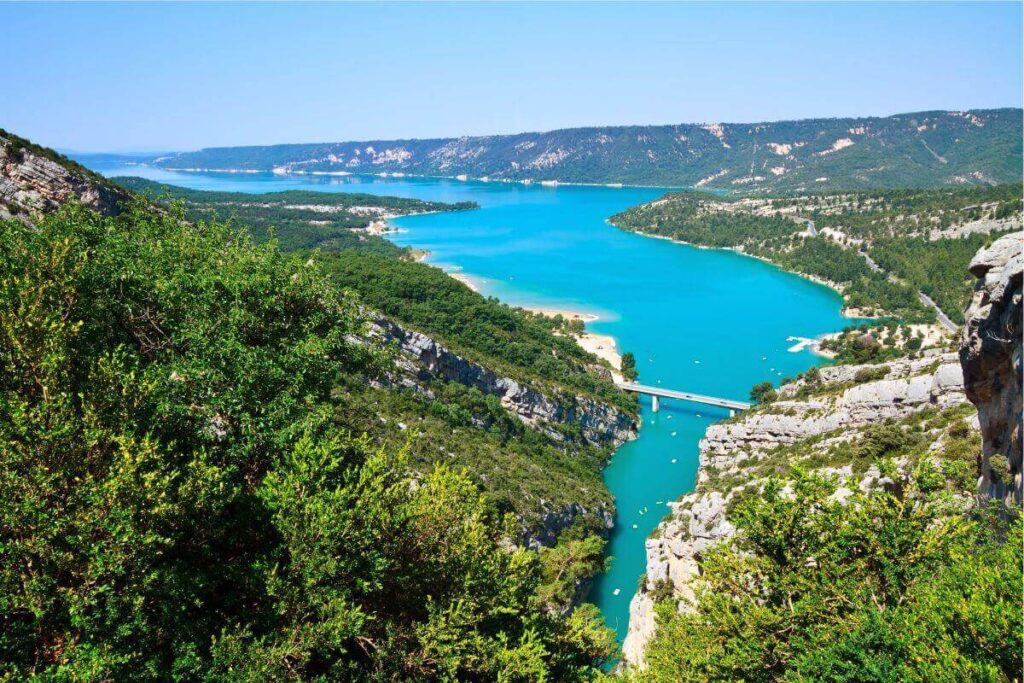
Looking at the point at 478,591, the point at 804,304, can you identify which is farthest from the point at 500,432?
the point at 804,304

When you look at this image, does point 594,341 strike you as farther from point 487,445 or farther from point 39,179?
point 39,179

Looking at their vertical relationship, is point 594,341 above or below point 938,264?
below

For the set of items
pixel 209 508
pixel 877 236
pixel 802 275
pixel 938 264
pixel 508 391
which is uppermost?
pixel 877 236

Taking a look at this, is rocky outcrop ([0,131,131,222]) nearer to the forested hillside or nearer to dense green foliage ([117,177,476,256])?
the forested hillside

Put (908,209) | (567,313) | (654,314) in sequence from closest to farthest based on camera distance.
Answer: (567,313)
(654,314)
(908,209)

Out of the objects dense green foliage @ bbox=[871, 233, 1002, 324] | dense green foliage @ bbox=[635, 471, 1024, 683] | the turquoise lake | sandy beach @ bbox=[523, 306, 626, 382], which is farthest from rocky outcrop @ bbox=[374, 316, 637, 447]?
dense green foliage @ bbox=[871, 233, 1002, 324]

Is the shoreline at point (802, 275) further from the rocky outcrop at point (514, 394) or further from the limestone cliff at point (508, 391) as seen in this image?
the rocky outcrop at point (514, 394)

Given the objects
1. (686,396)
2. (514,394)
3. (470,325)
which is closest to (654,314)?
(686,396)
